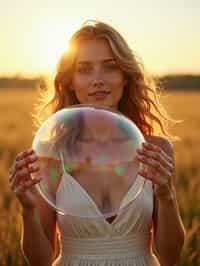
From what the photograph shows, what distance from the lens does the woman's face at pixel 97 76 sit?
3092 millimetres

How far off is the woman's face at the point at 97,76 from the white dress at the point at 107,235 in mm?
353

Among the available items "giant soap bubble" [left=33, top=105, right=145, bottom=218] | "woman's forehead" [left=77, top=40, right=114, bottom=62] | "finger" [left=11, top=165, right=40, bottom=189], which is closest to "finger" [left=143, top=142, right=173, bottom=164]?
"giant soap bubble" [left=33, top=105, right=145, bottom=218]

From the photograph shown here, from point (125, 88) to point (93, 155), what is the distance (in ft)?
2.37

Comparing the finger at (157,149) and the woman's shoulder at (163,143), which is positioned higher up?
the finger at (157,149)

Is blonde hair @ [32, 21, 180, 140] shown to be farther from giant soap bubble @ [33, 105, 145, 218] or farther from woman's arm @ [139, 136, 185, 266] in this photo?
giant soap bubble @ [33, 105, 145, 218]

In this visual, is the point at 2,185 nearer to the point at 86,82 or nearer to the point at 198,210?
the point at 198,210

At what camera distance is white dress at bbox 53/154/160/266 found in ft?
9.96

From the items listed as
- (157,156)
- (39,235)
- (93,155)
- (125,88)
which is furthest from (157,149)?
(125,88)

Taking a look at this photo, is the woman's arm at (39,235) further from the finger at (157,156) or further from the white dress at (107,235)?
the finger at (157,156)

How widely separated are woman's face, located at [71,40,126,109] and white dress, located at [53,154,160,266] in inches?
13.9

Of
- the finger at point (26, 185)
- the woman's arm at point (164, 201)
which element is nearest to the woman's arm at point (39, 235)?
the finger at point (26, 185)

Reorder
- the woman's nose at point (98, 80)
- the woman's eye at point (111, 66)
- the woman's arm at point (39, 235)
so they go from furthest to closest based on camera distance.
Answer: the woman's eye at point (111, 66) < the woman's nose at point (98, 80) < the woman's arm at point (39, 235)

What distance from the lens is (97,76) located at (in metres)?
3.10

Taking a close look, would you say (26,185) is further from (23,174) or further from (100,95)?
(100,95)
